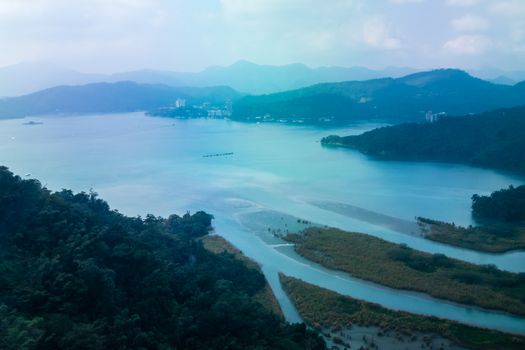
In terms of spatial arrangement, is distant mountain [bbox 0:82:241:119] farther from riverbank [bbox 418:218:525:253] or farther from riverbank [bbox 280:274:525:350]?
riverbank [bbox 280:274:525:350]

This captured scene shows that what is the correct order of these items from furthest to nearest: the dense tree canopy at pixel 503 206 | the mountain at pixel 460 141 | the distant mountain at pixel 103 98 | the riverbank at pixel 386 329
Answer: the distant mountain at pixel 103 98 → the mountain at pixel 460 141 → the dense tree canopy at pixel 503 206 → the riverbank at pixel 386 329

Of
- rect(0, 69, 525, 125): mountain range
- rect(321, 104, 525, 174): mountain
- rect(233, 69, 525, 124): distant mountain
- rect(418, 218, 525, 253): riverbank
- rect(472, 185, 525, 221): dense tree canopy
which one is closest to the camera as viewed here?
rect(418, 218, 525, 253): riverbank

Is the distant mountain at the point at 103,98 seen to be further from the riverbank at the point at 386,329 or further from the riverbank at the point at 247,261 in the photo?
the riverbank at the point at 386,329

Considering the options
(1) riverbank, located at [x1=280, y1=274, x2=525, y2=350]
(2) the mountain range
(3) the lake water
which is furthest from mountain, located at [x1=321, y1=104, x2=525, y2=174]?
(1) riverbank, located at [x1=280, y1=274, x2=525, y2=350]

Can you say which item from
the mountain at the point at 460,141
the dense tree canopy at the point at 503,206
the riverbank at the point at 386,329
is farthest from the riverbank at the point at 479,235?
the mountain at the point at 460,141

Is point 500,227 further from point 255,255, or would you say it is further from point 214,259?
point 214,259

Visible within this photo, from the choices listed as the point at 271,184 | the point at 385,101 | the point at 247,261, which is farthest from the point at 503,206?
the point at 385,101
